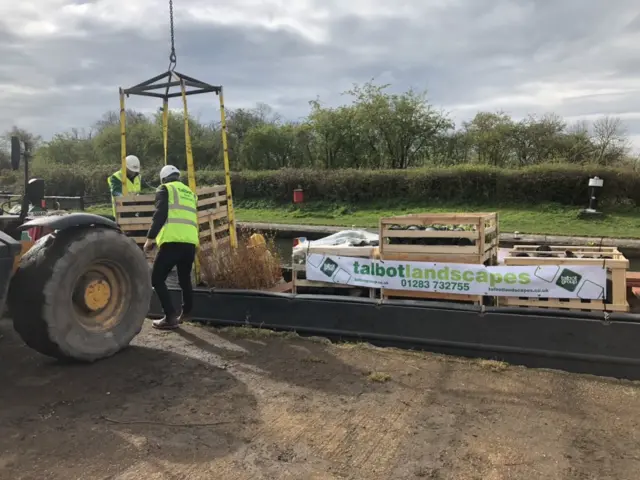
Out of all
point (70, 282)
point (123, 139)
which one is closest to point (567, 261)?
point (70, 282)

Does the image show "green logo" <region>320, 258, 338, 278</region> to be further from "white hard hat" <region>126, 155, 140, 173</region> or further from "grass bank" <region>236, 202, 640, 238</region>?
"grass bank" <region>236, 202, 640, 238</region>

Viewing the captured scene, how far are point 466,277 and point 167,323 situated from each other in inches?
124

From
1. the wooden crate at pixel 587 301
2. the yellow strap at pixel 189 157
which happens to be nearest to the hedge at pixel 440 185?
the yellow strap at pixel 189 157

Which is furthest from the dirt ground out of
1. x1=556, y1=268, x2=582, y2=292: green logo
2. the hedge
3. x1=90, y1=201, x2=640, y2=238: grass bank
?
the hedge

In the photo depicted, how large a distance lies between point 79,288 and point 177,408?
1530mm

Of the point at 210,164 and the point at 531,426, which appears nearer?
the point at 531,426

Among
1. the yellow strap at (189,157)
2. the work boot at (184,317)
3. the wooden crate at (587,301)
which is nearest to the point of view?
the wooden crate at (587,301)

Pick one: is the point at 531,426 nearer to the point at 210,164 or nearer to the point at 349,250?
the point at 349,250

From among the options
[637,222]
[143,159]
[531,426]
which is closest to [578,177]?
[637,222]

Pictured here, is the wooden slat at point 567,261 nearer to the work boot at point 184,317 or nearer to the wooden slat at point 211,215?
the work boot at point 184,317

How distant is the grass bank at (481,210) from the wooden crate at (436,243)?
1142 cm

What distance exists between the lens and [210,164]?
3288 cm

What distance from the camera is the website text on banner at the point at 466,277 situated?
17.7ft

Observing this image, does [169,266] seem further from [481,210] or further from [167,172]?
[481,210]
